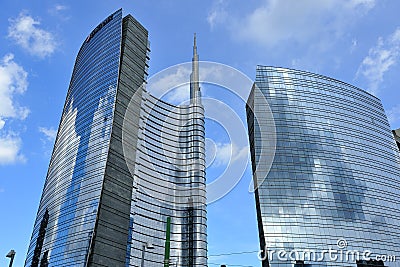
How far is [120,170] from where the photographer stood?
10006 centimetres

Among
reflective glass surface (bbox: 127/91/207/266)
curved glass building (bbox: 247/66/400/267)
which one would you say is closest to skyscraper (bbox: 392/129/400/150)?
curved glass building (bbox: 247/66/400/267)

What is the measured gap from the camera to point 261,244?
281ft

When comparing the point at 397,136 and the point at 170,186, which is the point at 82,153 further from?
the point at 397,136

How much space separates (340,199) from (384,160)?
87.6 ft

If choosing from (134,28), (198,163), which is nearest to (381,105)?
(198,163)

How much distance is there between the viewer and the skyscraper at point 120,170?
301ft

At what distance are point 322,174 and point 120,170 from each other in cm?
5587

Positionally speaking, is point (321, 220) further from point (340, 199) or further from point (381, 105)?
point (381, 105)

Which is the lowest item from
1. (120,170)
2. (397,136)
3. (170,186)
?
(120,170)

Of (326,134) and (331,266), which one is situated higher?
(326,134)

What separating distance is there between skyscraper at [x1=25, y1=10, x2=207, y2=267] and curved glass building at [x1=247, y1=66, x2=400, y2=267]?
27421mm

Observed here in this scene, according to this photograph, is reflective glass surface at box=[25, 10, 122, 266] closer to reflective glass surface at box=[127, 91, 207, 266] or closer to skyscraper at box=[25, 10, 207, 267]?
skyscraper at box=[25, 10, 207, 267]

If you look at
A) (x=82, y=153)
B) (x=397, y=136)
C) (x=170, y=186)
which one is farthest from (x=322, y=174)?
(x=82, y=153)

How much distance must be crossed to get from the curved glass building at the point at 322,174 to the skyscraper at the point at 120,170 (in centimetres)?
2742
